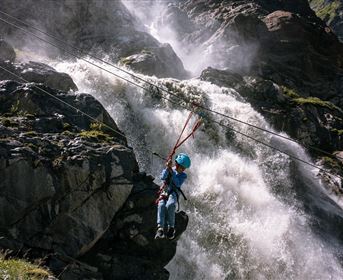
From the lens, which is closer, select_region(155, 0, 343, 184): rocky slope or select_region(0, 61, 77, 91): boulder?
select_region(0, 61, 77, 91): boulder

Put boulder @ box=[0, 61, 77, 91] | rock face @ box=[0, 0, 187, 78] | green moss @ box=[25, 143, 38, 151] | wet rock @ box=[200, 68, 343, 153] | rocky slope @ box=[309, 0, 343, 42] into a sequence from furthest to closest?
rocky slope @ box=[309, 0, 343, 42], rock face @ box=[0, 0, 187, 78], wet rock @ box=[200, 68, 343, 153], boulder @ box=[0, 61, 77, 91], green moss @ box=[25, 143, 38, 151]

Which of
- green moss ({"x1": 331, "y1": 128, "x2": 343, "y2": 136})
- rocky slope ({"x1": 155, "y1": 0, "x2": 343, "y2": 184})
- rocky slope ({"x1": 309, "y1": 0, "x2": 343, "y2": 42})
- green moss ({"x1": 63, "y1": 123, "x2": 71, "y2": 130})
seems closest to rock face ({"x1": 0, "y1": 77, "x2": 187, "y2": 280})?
green moss ({"x1": 63, "y1": 123, "x2": 71, "y2": 130})

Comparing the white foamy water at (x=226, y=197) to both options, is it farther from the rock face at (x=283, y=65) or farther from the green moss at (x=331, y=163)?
the rock face at (x=283, y=65)

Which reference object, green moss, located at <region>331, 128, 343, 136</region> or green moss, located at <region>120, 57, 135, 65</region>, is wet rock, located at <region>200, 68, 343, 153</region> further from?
green moss, located at <region>120, 57, 135, 65</region>

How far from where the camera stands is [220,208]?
810 inches

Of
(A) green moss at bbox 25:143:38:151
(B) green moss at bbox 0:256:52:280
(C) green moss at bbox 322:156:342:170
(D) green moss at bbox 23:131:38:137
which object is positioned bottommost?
(C) green moss at bbox 322:156:342:170

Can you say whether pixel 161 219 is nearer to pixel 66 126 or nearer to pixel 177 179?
pixel 177 179

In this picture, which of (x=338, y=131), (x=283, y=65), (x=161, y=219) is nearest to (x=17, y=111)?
(x=161, y=219)

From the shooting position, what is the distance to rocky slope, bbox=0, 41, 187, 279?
12.6m

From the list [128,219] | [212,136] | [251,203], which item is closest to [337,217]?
[251,203]

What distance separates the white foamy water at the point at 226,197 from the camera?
18719 mm

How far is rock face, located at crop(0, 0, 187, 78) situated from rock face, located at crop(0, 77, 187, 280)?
2297cm

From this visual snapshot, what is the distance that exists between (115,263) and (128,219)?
1.49 metres

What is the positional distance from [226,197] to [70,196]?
9550 millimetres
